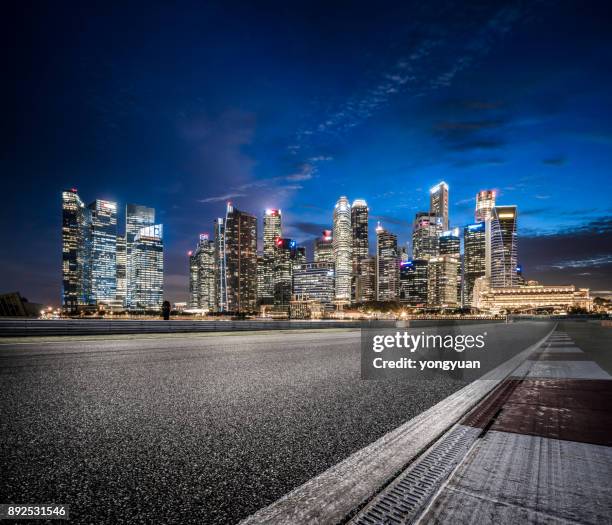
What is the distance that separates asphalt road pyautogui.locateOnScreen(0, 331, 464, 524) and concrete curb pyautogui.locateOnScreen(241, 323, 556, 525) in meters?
0.12

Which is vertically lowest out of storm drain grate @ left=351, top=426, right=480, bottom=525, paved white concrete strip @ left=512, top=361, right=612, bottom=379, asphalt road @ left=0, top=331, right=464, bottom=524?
paved white concrete strip @ left=512, top=361, right=612, bottom=379

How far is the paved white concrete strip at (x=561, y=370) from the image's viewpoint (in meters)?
6.73

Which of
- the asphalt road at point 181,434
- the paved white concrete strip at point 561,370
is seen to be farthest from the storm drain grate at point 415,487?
the paved white concrete strip at point 561,370

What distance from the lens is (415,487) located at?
2.37 metres

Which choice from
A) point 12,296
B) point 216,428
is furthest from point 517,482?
point 12,296

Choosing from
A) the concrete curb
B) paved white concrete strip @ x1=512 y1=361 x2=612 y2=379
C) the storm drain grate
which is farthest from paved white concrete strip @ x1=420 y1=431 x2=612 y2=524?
paved white concrete strip @ x1=512 y1=361 x2=612 y2=379

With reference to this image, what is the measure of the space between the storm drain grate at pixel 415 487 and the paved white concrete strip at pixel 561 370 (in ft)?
15.4

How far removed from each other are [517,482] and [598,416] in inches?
91.1

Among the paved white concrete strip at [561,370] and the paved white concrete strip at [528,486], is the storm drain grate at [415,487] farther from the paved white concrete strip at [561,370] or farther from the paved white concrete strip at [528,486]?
the paved white concrete strip at [561,370]

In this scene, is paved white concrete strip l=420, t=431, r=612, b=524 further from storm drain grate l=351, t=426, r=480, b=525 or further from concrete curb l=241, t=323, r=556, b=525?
concrete curb l=241, t=323, r=556, b=525

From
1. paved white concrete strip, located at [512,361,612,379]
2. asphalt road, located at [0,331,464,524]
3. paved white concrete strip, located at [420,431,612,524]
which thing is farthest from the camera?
paved white concrete strip, located at [512,361,612,379]

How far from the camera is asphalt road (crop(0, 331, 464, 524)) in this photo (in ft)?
7.46

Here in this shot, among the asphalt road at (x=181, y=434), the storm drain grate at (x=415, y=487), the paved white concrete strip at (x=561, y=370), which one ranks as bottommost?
the paved white concrete strip at (x=561, y=370)

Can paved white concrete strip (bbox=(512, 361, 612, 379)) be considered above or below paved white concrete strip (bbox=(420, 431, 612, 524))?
below
